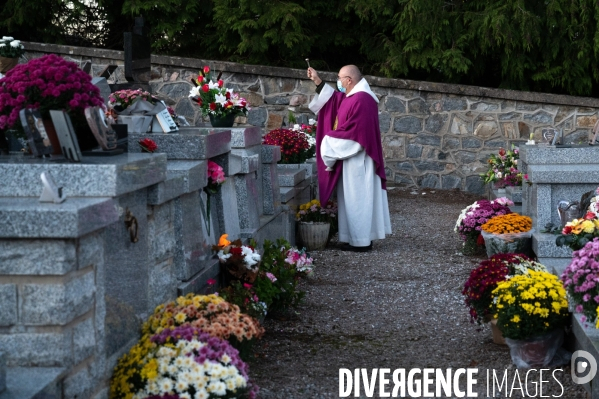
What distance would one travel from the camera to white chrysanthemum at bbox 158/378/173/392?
392cm

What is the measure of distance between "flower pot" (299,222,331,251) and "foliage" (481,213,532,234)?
191 cm

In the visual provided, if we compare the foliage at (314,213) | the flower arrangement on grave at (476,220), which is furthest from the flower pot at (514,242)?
the foliage at (314,213)

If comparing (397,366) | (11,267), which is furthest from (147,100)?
(11,267)

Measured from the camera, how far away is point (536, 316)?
5055 mm

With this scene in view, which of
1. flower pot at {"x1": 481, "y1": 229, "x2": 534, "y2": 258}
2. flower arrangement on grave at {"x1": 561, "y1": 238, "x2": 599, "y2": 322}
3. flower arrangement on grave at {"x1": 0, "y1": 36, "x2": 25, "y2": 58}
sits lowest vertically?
flower pot at {"x1": 481, "y1": 229, "x2": 534, "y2": 258}

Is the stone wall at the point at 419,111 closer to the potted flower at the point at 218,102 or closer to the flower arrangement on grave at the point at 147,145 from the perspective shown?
the potted flower at the point at 218,102

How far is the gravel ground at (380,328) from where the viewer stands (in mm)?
5168

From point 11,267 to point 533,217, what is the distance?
220 inches

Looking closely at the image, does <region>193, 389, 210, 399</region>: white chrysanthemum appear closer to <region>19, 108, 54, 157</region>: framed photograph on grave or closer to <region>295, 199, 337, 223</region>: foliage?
<region>19, 108, 54, 157</region>: framed photograph on grave

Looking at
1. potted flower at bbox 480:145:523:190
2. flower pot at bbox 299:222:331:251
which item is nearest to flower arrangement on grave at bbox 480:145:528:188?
potted flower at bbox 480:145:523:190

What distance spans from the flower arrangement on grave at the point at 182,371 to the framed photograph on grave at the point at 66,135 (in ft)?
3.02

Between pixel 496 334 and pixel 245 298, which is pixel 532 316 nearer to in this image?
pixel 496 334

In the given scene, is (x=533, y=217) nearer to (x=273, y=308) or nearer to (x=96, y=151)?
(x=273, y=308)

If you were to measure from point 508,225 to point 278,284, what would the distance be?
250 centimetres
